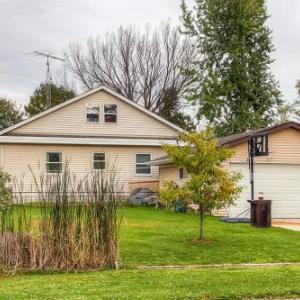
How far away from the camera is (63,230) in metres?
10.3

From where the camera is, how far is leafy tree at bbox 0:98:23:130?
50.5 meters

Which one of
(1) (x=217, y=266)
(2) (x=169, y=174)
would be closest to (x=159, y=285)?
(1) (x=217, y=266)

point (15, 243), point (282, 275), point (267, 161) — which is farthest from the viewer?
point (267, 161)

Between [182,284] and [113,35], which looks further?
[113,35]

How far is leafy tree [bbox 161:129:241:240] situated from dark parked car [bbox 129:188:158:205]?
12.9 meters

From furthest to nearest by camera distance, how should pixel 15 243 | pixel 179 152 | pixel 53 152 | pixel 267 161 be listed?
pixel 53 152, pixel 267 161, pixel 179 152, pixel 15 243

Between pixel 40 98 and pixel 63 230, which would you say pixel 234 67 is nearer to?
pixel 40 98

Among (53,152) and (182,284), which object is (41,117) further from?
(182,284)

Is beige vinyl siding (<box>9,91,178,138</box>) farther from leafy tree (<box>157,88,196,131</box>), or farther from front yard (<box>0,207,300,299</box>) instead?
leafy tree (<box>157,88,196,131</box>)

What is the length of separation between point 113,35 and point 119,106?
55.9 feet

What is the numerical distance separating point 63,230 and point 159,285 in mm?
2773

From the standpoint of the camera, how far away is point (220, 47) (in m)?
38.7

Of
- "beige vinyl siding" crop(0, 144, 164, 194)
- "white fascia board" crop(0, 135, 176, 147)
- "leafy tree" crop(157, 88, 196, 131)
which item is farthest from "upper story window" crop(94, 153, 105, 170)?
"leafy tree" crop(157, 88, 196, 131)

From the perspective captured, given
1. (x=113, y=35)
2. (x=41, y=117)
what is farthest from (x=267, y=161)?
(x=113, y=35)
